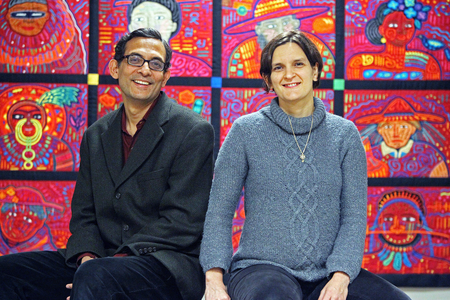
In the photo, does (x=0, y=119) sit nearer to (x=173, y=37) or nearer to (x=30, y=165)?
(x=30, y=165)

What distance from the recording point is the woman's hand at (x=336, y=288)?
1625 millimetres

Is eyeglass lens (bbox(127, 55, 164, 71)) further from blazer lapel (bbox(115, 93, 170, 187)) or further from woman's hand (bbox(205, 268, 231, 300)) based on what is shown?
woman's hand (bbox(205, 268, 231, 300))

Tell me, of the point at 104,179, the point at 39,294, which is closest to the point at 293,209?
the point at 104,179

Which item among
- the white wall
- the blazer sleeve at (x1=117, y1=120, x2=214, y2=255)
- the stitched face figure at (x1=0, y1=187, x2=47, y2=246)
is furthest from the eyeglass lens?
the white wall

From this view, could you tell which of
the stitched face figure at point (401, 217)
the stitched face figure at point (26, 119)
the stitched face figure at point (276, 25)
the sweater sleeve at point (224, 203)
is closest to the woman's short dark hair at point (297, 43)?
the sweater sleeve at point (224, 203)

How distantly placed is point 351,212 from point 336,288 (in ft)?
0.95

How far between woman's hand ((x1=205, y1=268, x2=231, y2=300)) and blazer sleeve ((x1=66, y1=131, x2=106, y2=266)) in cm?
47

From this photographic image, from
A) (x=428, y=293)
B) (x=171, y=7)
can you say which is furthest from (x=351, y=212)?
(x=171, y=7)

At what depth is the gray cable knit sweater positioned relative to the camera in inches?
68.7

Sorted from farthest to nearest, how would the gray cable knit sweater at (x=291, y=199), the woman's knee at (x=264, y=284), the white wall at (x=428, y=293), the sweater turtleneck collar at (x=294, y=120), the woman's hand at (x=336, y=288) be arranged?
1. the white wall at (x=428, y=293)
2. the sweater turtleneck collar at (x=294, y=120)
3. the gray cable knit sweater at (x=291, y=199)
4. the woman's hand at (x=336, y=288)
5. the woman's knee at (x=264, y=284)

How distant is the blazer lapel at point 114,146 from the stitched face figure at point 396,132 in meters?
1.67

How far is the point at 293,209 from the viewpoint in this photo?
69.1 inches

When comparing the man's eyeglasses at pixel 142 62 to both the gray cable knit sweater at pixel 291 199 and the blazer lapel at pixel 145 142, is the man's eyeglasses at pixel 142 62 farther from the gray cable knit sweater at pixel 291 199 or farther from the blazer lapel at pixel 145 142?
the gray cable knit sweater at pixel 291 199

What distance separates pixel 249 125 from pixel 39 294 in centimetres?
103
